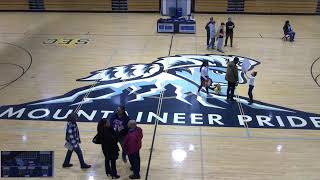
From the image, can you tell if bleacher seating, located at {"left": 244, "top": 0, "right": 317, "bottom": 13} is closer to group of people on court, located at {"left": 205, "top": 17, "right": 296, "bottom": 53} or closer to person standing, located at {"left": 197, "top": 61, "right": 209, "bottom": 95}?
group of people on court, located at {"left": 205, "top": 17, "right": 296, "bottom": 53}

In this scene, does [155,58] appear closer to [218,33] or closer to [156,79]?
[156,79]

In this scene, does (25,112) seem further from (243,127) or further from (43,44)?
(43,44)

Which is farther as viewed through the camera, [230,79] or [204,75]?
[204,75]

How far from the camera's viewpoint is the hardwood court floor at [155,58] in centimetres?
934

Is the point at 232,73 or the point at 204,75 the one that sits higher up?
the point at 232,73

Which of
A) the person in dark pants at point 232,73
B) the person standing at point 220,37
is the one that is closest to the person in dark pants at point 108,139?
the person in dark pants at point 232,73

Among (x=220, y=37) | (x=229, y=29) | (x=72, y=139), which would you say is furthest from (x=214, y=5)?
(x=72, y=139)

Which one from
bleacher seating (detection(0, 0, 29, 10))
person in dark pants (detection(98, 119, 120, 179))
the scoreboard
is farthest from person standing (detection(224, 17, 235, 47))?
bleacher seating (detection(0, 0, 29, 10))

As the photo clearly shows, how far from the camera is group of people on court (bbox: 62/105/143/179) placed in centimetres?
800

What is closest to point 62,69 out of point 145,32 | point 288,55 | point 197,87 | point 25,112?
point 25,112

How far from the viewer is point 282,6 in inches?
1145

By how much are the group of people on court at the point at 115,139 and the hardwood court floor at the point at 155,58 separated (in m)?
0.36

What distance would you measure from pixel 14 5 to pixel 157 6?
411 inches

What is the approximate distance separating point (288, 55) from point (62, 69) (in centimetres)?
998
